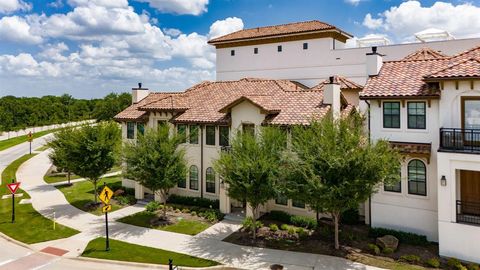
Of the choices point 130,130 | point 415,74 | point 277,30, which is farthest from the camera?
point 277,30

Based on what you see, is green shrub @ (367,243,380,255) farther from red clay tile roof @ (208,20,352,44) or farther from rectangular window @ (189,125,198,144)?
red clay tile roof @ (208,20,352,44)

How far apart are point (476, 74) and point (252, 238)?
13425 mm

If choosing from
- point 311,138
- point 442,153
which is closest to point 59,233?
point 311,138

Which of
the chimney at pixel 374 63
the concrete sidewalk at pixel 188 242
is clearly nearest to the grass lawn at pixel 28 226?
the concrete sidewalk at pixel 188 242

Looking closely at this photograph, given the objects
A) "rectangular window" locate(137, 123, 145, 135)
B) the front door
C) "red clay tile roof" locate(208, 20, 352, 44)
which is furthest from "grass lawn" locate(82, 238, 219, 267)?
"red clay tile roof" locate(208, 20, 352, 44)

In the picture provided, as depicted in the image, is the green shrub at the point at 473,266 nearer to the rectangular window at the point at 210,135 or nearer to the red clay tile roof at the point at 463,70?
the red clay tile roof at the point at 463,70

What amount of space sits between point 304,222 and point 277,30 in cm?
2497

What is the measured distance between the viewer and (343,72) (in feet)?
120

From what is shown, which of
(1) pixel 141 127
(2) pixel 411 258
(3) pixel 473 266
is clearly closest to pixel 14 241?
(1) pixel 141 127

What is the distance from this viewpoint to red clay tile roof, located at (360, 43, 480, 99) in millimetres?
16859

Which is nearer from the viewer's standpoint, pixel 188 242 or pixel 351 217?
pixel 188 242

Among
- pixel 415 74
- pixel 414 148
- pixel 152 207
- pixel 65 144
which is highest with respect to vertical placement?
pixel 415 74

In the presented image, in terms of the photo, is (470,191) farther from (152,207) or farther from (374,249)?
(152,207)

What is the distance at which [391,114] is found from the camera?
62.7ft
